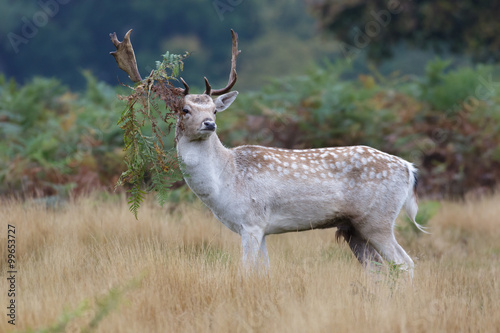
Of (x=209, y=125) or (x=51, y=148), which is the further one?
(x=51, y=148)

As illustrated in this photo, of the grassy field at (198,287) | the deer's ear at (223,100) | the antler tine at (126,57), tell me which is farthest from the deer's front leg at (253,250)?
the antler tine at (126,57)

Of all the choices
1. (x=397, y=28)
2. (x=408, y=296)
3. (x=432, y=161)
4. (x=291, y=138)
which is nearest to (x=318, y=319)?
(x=408, y=296)

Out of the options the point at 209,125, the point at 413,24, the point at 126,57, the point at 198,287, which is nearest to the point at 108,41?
the point at 413,24

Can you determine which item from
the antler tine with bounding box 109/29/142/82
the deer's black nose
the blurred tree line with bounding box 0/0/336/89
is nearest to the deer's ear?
the deer's black nose

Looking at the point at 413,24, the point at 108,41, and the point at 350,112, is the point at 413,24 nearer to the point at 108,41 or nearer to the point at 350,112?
the point at 350,112

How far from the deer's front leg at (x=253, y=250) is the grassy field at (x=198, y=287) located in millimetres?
114

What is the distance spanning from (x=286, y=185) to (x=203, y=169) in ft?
2.40

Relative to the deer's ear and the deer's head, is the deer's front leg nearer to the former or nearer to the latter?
the deer's head

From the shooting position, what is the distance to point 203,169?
5562 mm

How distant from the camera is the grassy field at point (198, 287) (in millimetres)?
4164

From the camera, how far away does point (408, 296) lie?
4680 millimetres

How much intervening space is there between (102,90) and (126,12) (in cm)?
1499

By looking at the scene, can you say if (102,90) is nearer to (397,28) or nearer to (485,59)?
(397,28)

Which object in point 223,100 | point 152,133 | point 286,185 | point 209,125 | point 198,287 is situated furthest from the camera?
point 223,100
